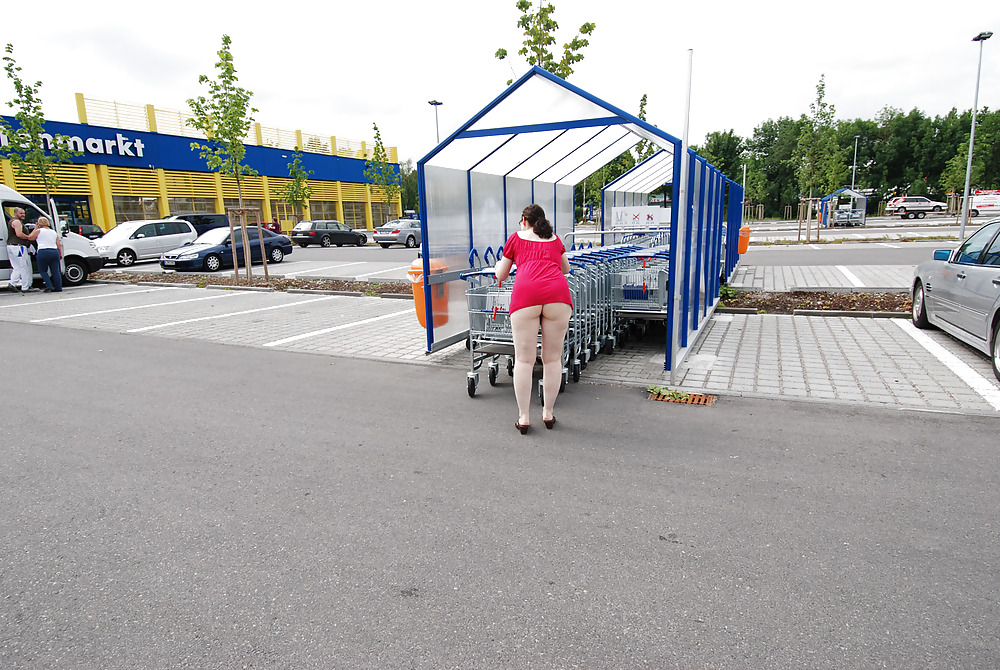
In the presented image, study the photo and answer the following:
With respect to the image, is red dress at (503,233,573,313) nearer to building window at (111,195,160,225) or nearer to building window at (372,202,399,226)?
building window at (111,195,160,225)

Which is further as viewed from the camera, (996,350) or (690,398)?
(996,350)

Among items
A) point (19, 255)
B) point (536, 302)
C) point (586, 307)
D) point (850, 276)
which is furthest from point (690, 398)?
point (19, 255)

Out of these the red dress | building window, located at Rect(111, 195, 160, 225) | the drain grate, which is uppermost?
building window, located at Rect(111, 195, 160, 225)

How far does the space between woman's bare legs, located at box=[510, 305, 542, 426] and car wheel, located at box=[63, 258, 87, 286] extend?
15.9 m

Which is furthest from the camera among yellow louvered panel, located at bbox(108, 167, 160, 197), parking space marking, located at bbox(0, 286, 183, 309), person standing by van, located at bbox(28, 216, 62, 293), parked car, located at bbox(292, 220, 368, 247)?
parked car, located at bbox(292, 220, 368, 247)

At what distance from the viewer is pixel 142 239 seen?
69.6 feet

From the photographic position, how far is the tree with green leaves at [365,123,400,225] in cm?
4009

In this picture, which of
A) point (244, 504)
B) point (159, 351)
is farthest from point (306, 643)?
point (159, 351)

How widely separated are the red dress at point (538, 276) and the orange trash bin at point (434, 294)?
2647mm

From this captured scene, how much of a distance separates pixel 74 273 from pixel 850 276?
1917cm

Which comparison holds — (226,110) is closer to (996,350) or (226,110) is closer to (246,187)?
(996,350)

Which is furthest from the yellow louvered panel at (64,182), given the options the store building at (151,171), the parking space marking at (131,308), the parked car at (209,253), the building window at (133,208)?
the parking space marking at (131,308)

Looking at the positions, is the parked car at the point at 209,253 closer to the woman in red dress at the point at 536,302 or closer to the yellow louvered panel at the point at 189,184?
the woman in red dress at the point at 536,302

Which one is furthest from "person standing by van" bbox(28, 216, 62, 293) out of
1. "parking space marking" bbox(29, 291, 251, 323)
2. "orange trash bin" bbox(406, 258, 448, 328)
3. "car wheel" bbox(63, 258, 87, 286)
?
"orange trash bin" bbox(406, 258, 448, 328)
